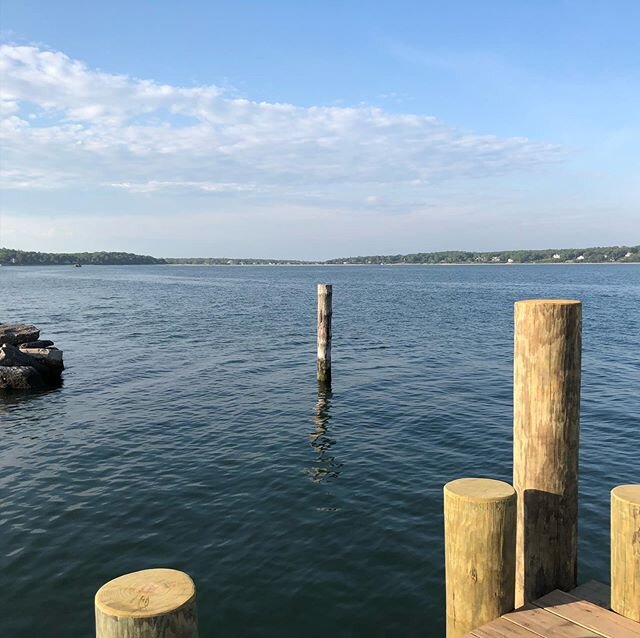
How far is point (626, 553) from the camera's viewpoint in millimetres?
4934

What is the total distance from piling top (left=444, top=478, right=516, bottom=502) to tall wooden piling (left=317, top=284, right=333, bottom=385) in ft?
46.6

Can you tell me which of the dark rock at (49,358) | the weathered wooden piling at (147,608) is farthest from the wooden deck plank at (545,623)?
the dark rock at (49,358)

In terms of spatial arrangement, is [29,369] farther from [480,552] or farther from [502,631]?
[502,631]

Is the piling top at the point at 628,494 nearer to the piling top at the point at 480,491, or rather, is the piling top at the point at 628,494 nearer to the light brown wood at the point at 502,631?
the piling top at the point at 480,491

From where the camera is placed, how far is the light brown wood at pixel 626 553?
16.0 feet

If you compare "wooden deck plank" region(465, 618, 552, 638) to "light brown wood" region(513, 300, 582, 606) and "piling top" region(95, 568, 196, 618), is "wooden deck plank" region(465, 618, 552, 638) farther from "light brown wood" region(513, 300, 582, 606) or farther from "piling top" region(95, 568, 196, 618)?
"piling top" region(95, 568, 196, 618)

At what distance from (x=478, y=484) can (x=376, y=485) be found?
5.99 metres

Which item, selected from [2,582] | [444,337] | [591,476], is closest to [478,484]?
[2,582]

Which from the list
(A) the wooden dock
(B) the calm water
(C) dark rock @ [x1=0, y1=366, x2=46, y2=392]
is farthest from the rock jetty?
(A) the wooden dock

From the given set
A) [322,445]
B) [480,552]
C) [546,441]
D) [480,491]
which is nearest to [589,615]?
[480,552]

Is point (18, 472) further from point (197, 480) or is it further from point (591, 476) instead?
point (591, 476)

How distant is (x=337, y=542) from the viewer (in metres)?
8.81

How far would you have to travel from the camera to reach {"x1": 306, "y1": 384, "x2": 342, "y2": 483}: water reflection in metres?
11.7

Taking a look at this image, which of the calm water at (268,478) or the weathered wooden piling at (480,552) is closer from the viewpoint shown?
the weathered wooden piling at (480,552)
